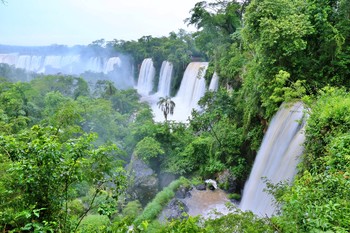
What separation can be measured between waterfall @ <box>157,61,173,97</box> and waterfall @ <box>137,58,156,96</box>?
2.55 m

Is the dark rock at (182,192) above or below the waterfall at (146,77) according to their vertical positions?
below

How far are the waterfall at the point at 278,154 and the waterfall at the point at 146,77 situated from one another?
27142mm

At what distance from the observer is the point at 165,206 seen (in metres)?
9.97

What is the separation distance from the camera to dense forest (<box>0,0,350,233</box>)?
117 inches

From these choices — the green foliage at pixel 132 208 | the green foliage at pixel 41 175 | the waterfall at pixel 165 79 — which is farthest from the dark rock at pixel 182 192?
the waterfall at pixel 165 79

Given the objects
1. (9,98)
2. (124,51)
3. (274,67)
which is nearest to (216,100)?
(274,67)

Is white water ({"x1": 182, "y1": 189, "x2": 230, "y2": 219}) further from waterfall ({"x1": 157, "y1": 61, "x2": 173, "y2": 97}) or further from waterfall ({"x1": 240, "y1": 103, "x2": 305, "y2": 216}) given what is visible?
waterfall ({"x1": 157, "y1": 61, "x2": 173, "y2": 97})

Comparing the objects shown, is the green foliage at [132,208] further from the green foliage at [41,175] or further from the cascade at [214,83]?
the cascade at [214,83]

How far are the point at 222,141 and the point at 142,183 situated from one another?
4665 millimetres

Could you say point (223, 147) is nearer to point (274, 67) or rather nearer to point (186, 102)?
point (274, 67)

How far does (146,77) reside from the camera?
116 feet

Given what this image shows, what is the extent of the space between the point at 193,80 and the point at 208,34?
6.58m

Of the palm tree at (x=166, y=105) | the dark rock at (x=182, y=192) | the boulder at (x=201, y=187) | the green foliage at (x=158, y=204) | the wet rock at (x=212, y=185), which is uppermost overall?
the palm tree at (x=166, y=105)

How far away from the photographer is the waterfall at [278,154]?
5.83 m
